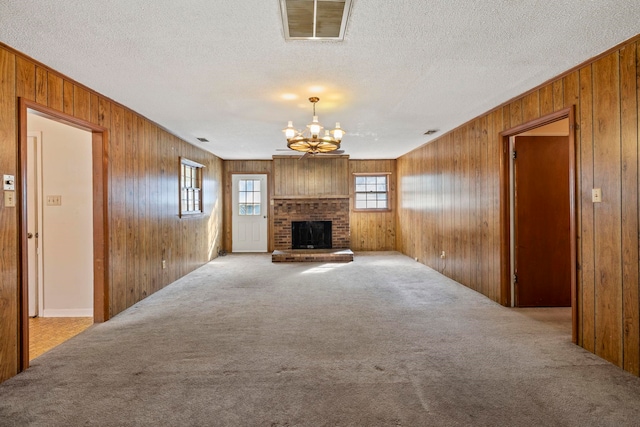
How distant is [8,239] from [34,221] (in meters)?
1.80

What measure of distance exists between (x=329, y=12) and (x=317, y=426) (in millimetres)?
2411

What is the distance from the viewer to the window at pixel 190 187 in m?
6.12

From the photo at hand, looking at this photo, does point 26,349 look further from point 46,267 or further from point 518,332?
point 518,332

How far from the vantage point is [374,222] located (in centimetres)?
897

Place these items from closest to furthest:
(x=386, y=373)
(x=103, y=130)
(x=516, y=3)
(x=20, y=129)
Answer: (x=516, y=3), (x=386, y=373), (x=20, y=129), (x=103, y=130)

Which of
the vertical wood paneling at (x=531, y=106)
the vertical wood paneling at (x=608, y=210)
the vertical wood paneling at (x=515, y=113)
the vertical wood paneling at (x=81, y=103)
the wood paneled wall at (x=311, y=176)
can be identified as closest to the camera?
the vertical wood paneling at (x=608, y=210)

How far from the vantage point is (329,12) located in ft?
6.97

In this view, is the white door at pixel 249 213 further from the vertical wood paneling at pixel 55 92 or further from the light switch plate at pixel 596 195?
the light switch plate at pixel 596 195

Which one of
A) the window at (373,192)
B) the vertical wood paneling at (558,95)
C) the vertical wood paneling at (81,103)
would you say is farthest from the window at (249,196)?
the vertical wood paneling at (558,95)

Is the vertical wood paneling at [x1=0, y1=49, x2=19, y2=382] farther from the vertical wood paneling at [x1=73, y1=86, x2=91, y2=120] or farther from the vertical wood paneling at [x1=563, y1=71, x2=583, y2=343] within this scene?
the vertical wood paneling at [x1=563, y1=71, x2=583, y2=343]

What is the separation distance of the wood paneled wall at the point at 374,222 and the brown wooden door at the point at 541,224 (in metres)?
4.89

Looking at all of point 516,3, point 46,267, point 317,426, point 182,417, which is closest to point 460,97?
point 516,3

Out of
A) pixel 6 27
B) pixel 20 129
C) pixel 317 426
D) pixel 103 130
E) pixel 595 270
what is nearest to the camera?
pixel 317 426

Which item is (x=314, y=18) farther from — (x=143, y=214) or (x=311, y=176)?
(x=311, y=176)
